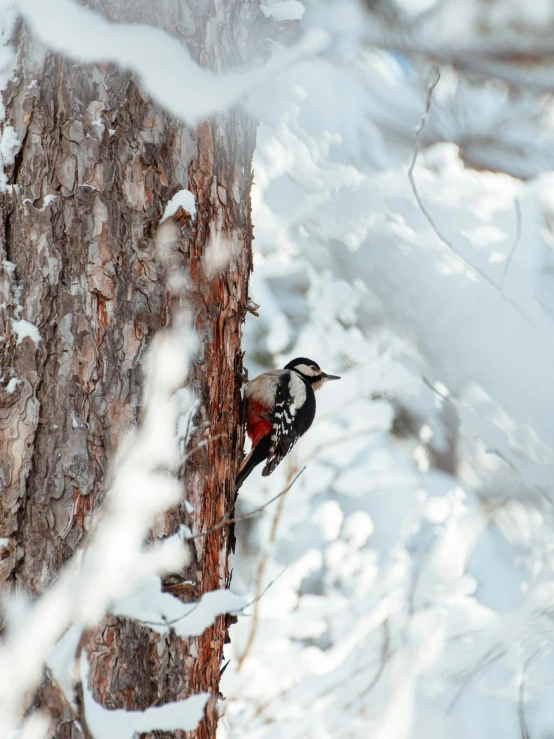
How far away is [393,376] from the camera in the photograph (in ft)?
12.9

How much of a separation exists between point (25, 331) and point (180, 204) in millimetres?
457

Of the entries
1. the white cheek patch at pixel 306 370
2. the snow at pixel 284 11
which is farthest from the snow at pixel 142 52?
the white cheek patch at pixel 306 370

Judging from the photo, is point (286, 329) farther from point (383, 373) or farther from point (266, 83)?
point (266, 83)

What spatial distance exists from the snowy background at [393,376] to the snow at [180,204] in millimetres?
191

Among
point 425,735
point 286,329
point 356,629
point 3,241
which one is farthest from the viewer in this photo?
point 286,329

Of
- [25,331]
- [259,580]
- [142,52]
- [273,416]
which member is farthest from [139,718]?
[259,580]

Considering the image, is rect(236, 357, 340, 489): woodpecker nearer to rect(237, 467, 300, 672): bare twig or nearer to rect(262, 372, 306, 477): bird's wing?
rect(262, 372, 306, 477): bird's wing

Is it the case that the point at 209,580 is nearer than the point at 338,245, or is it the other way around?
the point at 209,580

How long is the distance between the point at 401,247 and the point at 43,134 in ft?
4.63

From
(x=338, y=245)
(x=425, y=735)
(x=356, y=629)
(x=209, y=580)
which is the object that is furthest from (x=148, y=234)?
(x=356, y=629)

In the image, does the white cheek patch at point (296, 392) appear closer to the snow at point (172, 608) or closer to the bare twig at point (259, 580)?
the bare twig at point (259, 580)

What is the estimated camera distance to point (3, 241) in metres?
1.31

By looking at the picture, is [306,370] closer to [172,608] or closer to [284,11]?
[284,11]

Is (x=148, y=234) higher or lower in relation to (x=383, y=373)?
higher
